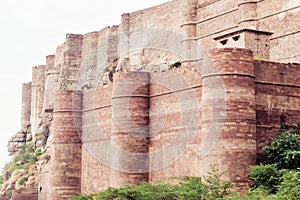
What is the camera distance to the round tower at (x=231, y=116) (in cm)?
1834

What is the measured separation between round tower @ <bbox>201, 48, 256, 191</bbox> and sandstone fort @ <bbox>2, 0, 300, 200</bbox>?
0.08 feet

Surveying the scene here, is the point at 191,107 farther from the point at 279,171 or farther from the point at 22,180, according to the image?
the point at 22,180

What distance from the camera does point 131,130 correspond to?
22375mm

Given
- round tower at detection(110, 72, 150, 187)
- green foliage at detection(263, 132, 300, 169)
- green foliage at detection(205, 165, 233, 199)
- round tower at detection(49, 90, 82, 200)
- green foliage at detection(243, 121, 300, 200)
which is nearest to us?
green foliage at detection(243, 121, 300, 200)

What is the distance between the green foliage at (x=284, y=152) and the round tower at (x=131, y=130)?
4733 millimetres

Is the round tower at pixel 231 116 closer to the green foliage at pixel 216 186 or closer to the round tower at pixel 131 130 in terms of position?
the green foliage at pixel 216 186

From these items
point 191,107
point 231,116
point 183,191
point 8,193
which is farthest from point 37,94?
point 183,191

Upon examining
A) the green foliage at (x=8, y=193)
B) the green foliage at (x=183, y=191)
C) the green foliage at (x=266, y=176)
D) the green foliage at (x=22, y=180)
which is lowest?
the green foliage at (x=8, y=193)

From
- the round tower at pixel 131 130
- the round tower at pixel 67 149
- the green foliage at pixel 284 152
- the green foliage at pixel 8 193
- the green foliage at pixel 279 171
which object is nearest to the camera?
the green foliage at pixel 279 171

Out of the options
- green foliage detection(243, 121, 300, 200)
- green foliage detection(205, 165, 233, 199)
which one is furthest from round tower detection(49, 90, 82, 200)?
green foliage detection(243, 121, 300, 200)

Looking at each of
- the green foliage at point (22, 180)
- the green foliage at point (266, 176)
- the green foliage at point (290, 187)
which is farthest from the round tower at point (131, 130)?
the green foliage at point (22, 180)

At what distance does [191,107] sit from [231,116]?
2179 millimetres

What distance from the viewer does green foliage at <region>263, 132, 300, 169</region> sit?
18.3 meters

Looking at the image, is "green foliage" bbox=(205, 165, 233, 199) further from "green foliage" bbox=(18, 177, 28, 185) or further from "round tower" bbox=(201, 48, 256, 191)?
"green foliage" bbox=(18, 177, 28, 185)
